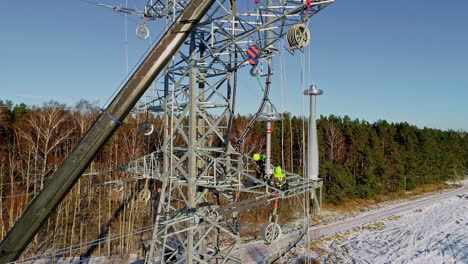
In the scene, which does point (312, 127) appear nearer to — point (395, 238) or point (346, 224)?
point (395, 238)

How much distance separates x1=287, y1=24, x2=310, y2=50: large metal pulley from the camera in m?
6.27

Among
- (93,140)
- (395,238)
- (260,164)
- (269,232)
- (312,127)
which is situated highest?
(312,127)

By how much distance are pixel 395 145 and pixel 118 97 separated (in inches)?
1621

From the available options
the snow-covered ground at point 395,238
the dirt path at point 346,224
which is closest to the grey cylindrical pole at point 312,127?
the dirt path at point 346,224

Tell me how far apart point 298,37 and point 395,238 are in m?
21.8

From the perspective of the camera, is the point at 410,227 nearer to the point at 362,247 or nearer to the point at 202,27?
the point at 362,247

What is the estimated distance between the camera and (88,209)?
21.0 m

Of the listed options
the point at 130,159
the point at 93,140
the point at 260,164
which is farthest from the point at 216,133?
the point at 130,159

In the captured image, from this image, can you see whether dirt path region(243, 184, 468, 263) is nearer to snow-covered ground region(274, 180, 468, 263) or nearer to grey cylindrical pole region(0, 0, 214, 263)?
snow-covered ground region(274, 180, 468, 263)

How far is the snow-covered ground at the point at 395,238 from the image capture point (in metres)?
18.0

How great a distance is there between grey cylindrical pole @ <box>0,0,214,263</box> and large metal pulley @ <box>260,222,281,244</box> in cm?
564

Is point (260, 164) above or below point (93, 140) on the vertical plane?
below

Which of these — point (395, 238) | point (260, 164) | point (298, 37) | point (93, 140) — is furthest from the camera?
point (395, 238)

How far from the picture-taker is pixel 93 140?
3.86 metres
